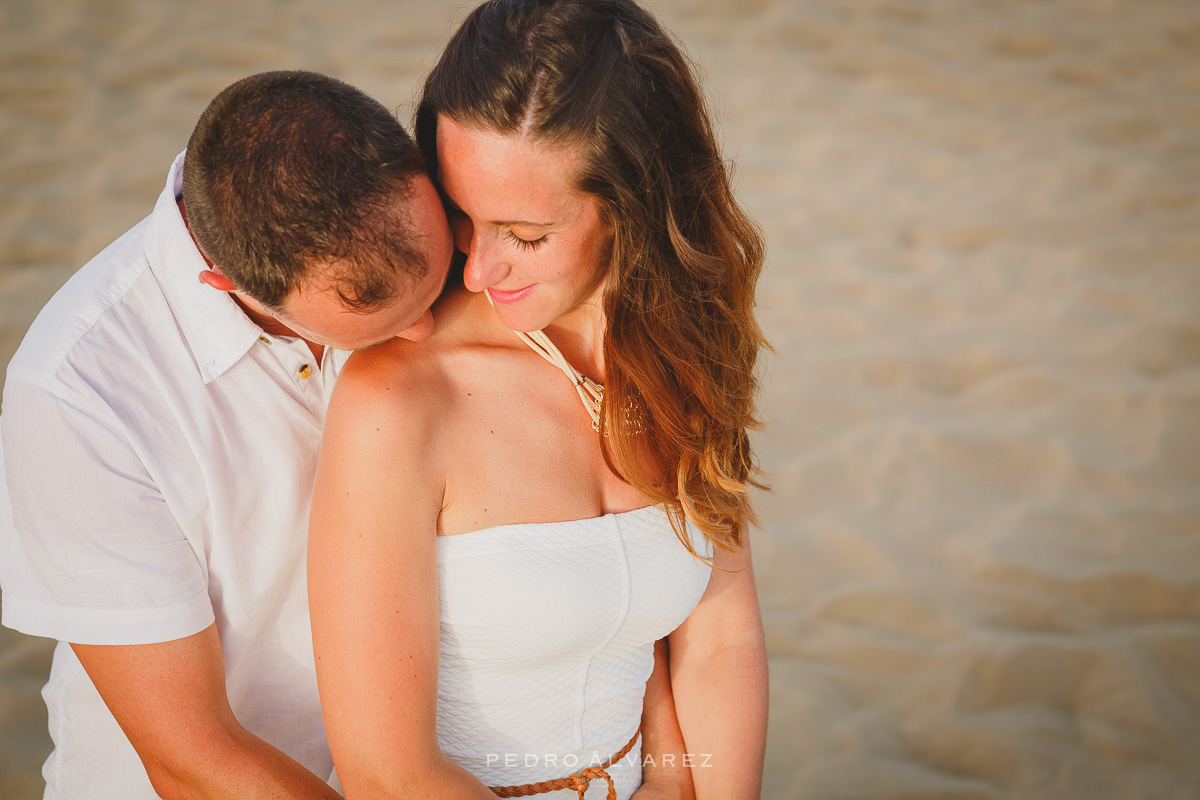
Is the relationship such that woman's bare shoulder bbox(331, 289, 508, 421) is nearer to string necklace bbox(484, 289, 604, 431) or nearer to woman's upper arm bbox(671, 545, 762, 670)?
string necklace bbox(484, 289, 604, 431)

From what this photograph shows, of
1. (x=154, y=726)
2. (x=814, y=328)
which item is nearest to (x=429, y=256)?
(x=154, y=726)

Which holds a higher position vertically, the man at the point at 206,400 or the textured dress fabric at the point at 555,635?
the man at the point at 206,400

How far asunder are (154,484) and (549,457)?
694 mm

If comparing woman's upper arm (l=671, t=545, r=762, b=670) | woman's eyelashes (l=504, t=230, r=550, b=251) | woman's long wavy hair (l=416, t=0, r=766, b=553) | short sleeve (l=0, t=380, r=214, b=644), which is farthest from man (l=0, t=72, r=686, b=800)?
woman's upper arm (l=671, t=545, r=762, b=670)

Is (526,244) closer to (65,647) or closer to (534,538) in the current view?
(534,538)

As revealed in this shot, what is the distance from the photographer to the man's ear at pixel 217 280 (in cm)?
162

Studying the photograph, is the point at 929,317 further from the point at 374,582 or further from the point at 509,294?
the point at 374,582

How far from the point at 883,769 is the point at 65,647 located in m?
2.23

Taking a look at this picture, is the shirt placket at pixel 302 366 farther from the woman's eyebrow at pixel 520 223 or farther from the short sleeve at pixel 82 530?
the woman's eyebrow at pixel 520 223

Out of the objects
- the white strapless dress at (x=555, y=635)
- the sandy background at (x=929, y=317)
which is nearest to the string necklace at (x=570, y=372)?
the white strapless dress at (x=555, y=635)

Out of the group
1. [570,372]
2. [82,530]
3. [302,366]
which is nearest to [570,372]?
[570,372]

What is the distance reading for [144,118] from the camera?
17.9ft

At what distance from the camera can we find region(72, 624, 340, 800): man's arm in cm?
160

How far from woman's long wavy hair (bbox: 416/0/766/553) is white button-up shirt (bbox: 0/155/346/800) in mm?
514
